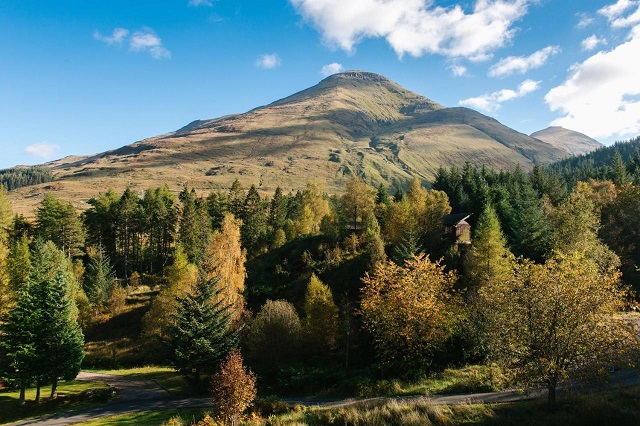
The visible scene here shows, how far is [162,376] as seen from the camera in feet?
143

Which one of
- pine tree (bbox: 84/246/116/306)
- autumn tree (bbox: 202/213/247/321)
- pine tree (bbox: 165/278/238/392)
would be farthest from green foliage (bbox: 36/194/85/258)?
pine tree (bbox: 165/278/238/392)

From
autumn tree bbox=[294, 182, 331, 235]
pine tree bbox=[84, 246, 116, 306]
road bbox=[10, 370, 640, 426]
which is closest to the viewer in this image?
road bbox=[10, 370, 640, 426]

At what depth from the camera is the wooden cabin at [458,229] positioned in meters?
61.6

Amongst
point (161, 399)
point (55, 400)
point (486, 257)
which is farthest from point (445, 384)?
point (55, 400)

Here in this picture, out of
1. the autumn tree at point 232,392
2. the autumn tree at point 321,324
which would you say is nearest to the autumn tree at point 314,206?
the autumn tree at point 321,324

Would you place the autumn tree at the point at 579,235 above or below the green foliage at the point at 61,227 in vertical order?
below

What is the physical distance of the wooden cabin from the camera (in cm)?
6156

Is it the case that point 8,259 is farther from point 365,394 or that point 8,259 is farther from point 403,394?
point 403,394

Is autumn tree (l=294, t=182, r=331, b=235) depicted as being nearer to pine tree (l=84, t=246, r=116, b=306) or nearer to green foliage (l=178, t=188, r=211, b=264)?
green foliage (l=178, t=188, r=211, b=264)

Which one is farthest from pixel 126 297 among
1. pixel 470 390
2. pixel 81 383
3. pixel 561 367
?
pixel 561 367

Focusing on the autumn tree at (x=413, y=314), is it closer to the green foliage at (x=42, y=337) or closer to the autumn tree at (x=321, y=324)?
the autumn tree at (x=321, y=324)

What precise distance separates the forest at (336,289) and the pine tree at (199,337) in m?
0.16

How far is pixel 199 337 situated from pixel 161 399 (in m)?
7.04

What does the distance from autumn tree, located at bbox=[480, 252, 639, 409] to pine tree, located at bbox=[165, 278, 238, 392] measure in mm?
25659
